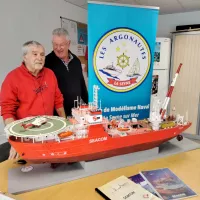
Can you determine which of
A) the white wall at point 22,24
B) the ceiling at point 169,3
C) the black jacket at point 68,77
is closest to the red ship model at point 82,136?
the black jacket at point 68,77

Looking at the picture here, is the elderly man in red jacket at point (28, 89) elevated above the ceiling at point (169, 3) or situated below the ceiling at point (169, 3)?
below

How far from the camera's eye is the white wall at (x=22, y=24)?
221cm

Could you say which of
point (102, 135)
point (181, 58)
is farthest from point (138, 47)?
point (181, 58)

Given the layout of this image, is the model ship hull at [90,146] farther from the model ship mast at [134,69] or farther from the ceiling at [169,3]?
the ceiling at [169,3]

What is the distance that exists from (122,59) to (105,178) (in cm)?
95

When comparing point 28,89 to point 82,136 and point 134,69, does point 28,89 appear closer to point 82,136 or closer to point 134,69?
point 82,136

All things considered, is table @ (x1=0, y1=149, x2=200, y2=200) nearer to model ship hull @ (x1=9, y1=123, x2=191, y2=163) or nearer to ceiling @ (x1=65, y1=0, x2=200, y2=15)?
model ship hull @ (x1=9, y1=123, x2=191, y2=163)

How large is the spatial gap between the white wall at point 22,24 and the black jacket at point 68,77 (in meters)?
0.77

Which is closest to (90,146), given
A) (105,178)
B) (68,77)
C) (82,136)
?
(82,136)

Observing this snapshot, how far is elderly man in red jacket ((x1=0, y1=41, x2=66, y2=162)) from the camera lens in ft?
4.50

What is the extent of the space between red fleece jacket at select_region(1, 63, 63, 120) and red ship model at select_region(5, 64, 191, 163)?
0.83ft

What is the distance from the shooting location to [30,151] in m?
1.01

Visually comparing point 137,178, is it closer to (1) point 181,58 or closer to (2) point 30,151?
(2) point 30,151

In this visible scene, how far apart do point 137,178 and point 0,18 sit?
203 centimetres
